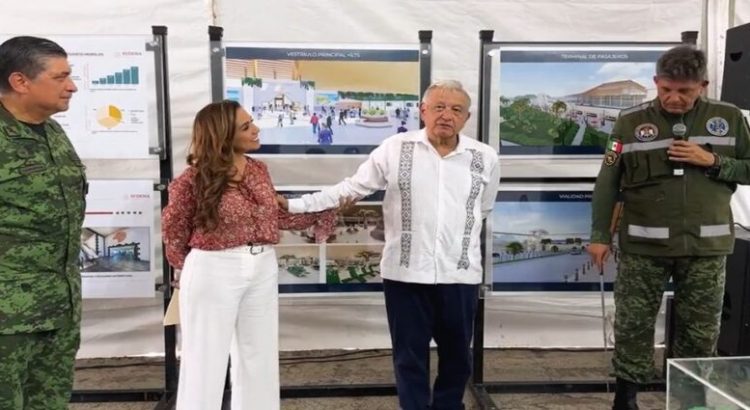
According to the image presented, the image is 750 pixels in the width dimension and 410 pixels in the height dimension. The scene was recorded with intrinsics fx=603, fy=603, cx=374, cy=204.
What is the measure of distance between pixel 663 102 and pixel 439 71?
4.45 feet

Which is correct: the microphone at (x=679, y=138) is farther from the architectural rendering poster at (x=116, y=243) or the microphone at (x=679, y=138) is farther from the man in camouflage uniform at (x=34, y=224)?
the architectural rendering poster at (x=116, y=243)

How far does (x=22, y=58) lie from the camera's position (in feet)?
5.91

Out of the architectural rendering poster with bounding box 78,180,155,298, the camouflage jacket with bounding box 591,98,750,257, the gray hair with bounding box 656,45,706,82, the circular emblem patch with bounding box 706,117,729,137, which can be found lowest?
the architectural rendering poster with bounding box 78,180,155,298

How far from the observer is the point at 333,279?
313cm

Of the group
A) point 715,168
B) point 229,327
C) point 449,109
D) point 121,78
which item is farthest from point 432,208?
point 121,78

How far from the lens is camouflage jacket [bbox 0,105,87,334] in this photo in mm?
1770

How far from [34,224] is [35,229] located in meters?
0.02

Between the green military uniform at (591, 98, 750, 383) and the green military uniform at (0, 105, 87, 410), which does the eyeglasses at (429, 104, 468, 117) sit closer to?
the green military uniform at (591, 98, 750, 383)

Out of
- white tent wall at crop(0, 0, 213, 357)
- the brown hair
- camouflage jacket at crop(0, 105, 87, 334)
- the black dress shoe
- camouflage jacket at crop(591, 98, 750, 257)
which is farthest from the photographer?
white tent wall at crop(0, 0, 213, 357)

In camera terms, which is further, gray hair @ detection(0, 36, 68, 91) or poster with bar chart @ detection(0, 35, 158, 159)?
poster with bar chart @ detection(0, 35, 158, 159)

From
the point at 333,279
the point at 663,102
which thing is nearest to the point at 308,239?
the point at 333,279

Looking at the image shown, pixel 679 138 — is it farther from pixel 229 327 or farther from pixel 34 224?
pixel 34 224

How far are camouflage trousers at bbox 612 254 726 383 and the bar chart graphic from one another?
7.59ft

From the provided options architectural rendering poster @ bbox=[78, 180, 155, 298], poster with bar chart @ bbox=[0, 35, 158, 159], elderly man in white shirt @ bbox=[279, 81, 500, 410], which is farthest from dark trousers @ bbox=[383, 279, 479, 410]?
poster with bar chart @ bbox=[0, 35, 158, 159]
